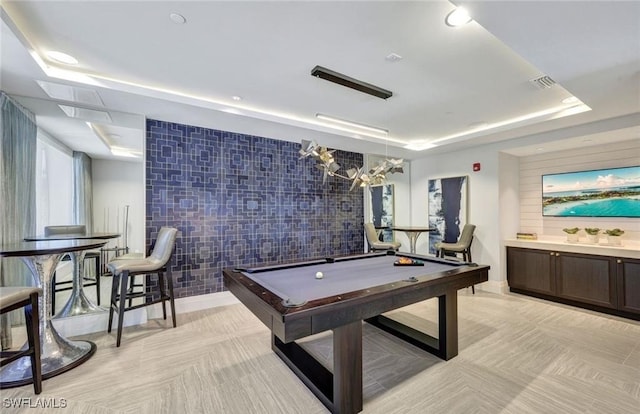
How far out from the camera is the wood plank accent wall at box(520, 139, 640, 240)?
3.91 metres

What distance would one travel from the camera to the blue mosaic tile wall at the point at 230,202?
3781 mm

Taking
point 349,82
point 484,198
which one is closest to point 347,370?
point 349,82

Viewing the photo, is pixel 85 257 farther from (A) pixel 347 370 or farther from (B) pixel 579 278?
(B) pixel 579 278

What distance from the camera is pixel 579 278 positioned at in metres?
3.88

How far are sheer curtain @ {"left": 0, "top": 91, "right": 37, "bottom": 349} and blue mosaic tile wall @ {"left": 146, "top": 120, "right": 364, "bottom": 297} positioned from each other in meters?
1.10

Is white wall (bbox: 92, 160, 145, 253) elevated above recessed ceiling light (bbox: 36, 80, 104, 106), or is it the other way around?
recessed ceiling light (bbox: 36, 80, 104, 106)

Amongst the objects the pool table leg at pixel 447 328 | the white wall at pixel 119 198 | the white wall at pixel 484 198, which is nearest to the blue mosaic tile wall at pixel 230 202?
the white wall at pixel 119 198

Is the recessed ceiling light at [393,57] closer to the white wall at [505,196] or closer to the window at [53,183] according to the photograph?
the white wall at [505,196]

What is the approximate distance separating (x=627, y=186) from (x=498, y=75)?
3092 millimetres

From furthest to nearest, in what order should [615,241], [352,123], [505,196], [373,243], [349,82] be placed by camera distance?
[373,243] → [505,196] → [352,123] → [615,241] → [349,82]

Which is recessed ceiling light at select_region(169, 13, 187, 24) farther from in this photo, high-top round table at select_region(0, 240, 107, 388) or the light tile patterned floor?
the light tile patterned floor

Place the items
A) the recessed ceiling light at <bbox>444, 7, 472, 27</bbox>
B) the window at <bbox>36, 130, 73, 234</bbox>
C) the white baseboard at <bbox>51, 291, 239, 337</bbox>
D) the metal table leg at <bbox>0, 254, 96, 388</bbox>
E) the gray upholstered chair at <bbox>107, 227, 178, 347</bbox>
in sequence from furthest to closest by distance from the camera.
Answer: the window at <bbox>36, 130, 73, 234</bbox> < the white baseboard at <bbox>51, 291, 239, 337</bbox> < the gray upholstered chair at <bbox>107, 227, 178, 347</bbox> < the metal table leg at <bbox>0, 254, 96, 388</bbox> < the recessed ceiling light at <bbox>444, 7, 472, 27</bbox>

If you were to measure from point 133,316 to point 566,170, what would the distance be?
6.87m

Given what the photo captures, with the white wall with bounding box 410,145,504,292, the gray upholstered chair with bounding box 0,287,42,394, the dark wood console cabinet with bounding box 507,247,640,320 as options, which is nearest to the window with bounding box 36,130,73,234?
the gray upholstered chair with bounding box 0,287,42,394
